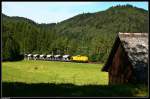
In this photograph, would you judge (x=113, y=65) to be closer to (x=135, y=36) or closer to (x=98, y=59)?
(x=135, y=36)

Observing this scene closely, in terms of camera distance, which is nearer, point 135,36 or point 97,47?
point 135,36

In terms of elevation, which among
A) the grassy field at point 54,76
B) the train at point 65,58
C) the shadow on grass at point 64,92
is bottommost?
the grassy field at point 54,76

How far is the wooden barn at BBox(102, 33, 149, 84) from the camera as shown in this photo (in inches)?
890

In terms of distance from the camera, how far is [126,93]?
15.1 metres

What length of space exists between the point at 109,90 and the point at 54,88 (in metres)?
2.62

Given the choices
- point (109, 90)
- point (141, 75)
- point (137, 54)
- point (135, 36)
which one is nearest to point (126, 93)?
point (109, 90)

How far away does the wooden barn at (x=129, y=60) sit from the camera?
74.1 ft

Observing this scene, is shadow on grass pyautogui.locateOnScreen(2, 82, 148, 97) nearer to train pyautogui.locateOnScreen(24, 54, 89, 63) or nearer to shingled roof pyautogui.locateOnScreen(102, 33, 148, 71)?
shingled roof pyautogui.locateOnScreen(102, 33, 148, 71)

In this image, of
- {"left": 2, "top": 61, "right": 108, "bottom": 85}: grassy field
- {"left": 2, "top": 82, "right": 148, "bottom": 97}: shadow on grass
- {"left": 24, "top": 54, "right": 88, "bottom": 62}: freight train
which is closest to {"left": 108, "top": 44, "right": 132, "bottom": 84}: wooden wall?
{"left": 2, "top": 82, "right": 148, "bottom": 97}: shadow on grass

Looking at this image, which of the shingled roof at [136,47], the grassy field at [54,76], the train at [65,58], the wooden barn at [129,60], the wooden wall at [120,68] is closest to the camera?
the wooden barn at [129,60]

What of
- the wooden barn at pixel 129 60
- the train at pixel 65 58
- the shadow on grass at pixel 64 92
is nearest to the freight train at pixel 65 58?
the train at pixel 65 58

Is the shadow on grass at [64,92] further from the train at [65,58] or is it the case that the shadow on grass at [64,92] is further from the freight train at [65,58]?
the freight train at [65,58]

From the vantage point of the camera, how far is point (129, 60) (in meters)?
23.0

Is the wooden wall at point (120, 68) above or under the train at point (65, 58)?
above
